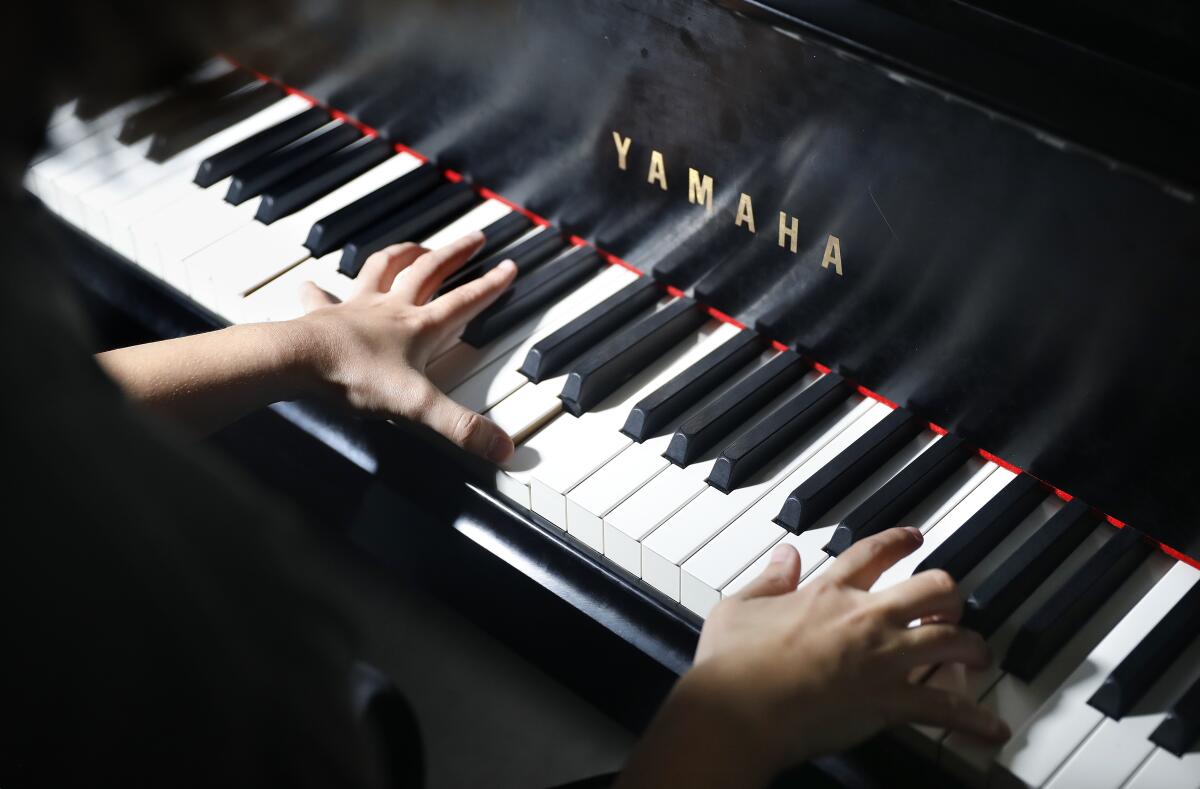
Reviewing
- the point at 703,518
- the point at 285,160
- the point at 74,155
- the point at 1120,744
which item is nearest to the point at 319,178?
the point at 285,160

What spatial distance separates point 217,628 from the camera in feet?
2.52

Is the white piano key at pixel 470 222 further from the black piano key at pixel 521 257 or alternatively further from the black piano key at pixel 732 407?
the black piano key at pixel 732 407

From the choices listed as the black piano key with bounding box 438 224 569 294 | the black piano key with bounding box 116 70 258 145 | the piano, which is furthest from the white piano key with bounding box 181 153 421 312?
the black piano key with bounding box 116 70 258 145

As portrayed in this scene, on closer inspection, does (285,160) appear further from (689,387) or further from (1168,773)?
(1168,773)

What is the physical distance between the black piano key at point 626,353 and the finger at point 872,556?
1.26ft

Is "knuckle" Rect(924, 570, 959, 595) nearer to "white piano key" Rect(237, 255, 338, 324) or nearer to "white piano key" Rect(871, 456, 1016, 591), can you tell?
"white piano key" Rect(871, 456, 1016, 591)

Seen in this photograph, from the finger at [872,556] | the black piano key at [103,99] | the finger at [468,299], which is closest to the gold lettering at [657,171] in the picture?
the finger at [468,299]

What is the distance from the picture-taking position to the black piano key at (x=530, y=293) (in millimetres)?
1772

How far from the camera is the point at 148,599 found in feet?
2.53

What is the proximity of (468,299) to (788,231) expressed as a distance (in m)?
0.42

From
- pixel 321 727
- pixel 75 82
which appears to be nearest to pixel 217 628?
pixel 321 727

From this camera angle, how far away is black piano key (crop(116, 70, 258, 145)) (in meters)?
2.16

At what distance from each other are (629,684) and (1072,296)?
2.11ft

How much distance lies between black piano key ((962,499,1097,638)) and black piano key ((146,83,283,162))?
1357 mm
